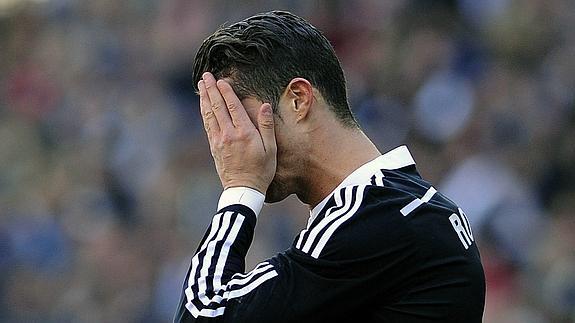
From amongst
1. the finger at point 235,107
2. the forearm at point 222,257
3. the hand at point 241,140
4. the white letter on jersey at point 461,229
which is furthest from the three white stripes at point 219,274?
the white letter on jersey at point 461,229

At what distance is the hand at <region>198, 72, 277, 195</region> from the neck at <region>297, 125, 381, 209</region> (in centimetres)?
9

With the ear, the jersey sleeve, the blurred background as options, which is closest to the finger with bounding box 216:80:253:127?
the ear

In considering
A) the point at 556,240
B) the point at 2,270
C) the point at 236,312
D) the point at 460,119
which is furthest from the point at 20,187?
the point at 236,312

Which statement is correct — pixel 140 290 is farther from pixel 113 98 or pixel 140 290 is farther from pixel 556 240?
pixel 556 240

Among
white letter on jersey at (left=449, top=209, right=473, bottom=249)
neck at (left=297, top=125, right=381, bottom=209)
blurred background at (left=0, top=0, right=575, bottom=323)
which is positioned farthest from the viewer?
blurred background at (left=0, top=0, right=575, bottom=323)

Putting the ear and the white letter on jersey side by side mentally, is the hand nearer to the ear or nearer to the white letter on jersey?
the ear

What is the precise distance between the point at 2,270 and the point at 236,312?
5.89 meters

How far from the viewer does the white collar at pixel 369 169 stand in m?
2.44

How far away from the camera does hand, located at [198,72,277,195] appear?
2.46 meters

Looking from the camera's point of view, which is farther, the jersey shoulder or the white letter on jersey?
the white letter on jersey

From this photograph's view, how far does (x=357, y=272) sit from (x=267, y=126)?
15.5 inches

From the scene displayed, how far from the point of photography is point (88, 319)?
742 centimetres

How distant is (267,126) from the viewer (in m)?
2.46

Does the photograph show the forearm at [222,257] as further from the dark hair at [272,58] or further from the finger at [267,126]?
the dark hair at [272,58]
